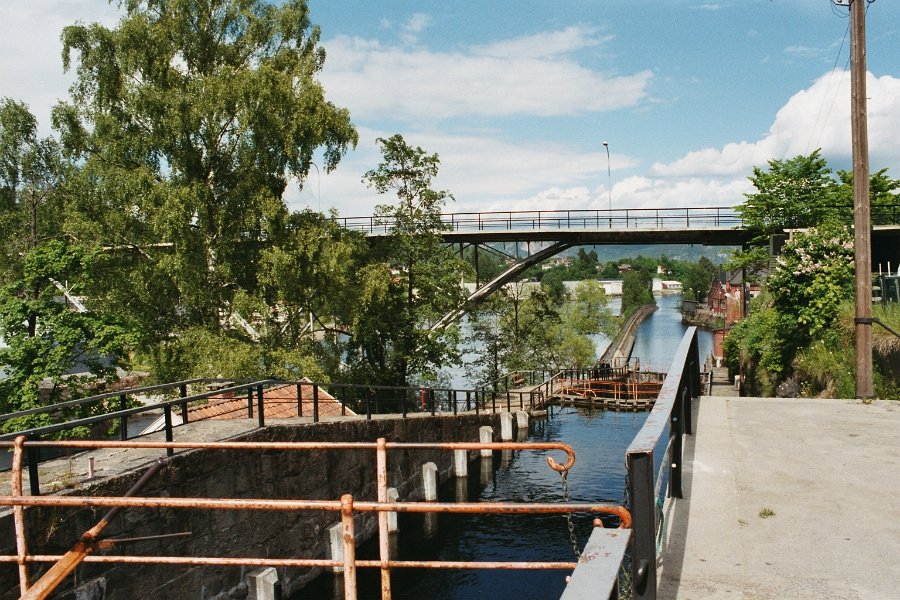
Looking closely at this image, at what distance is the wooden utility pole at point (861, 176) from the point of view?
33.6ft

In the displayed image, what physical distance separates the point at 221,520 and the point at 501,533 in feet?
28.8

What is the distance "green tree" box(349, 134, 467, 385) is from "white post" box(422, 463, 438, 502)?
26.1 feet

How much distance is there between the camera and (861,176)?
10.6 meters

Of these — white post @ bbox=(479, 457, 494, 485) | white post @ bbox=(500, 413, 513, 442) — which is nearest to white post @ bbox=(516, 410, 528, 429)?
white post @ bbox=(500, 413, 513, 442)

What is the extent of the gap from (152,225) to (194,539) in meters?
11.9

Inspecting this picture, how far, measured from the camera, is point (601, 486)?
21.8m

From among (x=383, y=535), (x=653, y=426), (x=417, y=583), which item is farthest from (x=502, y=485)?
(x=653, y=426)

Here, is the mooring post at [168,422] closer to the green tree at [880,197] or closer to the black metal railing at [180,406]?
the black metal railing at [180,406]

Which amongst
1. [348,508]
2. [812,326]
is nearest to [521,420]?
[812,326]

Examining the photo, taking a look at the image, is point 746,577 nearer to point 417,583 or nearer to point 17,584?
point 17,584

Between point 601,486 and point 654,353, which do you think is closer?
point 601,486

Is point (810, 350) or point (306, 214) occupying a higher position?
point (306, 214)

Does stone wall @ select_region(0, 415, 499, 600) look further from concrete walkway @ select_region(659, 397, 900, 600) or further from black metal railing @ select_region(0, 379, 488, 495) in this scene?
concrete walkway @ select_region(659, 397, 900, 600)

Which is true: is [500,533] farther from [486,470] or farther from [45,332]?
[45,332]
